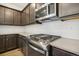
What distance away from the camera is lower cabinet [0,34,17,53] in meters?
0.88

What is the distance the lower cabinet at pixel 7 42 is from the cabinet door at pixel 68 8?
65 cm

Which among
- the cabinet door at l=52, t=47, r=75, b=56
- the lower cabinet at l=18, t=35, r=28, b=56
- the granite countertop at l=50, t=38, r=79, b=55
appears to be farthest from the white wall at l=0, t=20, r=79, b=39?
the cabinet door at l=52, t=47, r=75, b=56

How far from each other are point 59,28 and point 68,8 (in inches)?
16.1

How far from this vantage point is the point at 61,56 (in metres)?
0.76

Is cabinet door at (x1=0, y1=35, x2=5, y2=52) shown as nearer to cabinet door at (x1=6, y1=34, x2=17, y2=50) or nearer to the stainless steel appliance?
cabinet door at (x1=6, y1=34, x2=17, y2=50)

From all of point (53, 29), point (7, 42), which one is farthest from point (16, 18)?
point (53, 29)

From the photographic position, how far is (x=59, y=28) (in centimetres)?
118

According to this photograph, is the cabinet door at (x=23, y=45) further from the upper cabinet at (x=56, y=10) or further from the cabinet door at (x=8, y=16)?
the upper cabinet at (x=56, y=10)

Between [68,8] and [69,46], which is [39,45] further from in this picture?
[68,8]

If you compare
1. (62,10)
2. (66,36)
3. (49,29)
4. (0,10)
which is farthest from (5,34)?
(66,36)

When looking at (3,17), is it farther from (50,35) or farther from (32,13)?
(50,35)

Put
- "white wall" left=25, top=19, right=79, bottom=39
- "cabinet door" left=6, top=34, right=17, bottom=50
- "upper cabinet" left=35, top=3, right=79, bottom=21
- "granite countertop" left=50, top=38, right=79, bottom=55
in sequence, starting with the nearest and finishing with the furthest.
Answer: "granite countertop" left=50, top=38, right=79, bottom=55 → "upper cabinet" left=35, top=3, right=79, bottom=21 → "cabinet door" left=6, top=34, right=17, bottom=50 → "white wall" left=25, top=19, right=79, bottom=39

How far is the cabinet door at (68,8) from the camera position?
29.7 inches

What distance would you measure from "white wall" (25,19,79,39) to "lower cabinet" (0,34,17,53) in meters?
0.21
